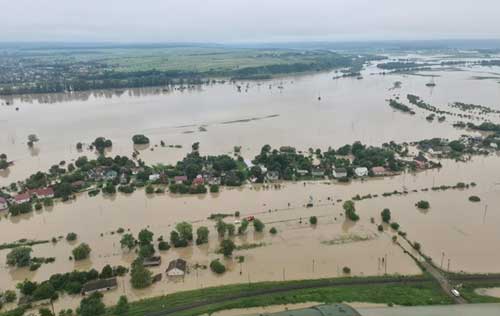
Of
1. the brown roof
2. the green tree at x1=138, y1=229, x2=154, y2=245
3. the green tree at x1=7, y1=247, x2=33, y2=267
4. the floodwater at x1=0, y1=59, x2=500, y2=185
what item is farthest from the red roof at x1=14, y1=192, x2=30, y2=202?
the brown roof

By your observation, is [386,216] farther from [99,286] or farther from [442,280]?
[99,286]

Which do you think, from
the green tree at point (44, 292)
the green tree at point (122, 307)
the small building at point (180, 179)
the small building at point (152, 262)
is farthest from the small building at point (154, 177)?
the green tree at point (122, 307)

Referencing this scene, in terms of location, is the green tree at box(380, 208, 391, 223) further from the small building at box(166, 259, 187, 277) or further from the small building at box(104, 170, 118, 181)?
the small building at box(104, 170, 118, 181)

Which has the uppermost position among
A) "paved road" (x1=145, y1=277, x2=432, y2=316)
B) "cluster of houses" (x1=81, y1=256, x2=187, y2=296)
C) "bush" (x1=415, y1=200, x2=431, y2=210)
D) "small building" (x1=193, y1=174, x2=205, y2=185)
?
"small building" (x1=193, y1=174, x2=205, y2=185)

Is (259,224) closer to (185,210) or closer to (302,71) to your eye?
(185,210)

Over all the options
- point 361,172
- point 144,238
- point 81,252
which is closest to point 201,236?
point 144,238
